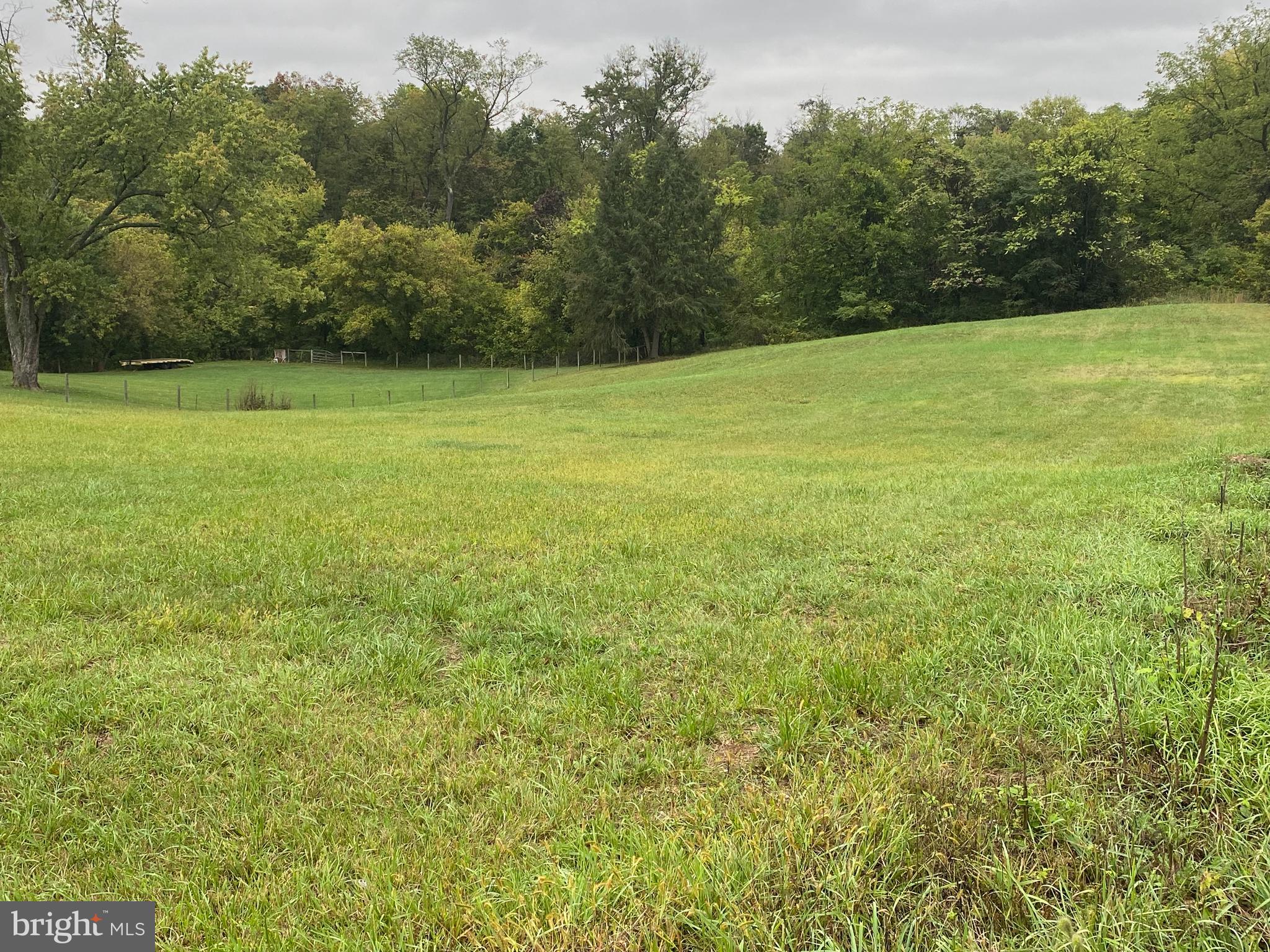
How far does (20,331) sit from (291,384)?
1575 cm

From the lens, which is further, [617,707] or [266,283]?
[266,283]

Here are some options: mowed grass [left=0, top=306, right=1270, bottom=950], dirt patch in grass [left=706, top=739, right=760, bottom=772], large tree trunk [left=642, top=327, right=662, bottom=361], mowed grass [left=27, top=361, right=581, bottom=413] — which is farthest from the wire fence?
dirt patch in grass [left=706, top=739, right=760, bottom=772]

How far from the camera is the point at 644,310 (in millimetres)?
46812

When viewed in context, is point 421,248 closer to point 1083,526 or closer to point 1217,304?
point 1217,304

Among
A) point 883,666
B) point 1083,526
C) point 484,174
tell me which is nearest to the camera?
point 883,666

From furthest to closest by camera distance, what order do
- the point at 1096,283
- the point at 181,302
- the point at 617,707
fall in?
the point at 181,302
the point at 1096,283
the point at 617,707

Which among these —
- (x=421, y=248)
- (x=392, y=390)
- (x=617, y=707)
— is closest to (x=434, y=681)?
(x=617, y=707)

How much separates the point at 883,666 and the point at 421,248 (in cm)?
5773

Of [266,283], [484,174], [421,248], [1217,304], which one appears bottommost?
[1217,304]

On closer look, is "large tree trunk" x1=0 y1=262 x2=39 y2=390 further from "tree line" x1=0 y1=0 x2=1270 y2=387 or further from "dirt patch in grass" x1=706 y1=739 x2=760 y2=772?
"dirt patch in grass" x1=706 y1=739 x2=760 y2=772

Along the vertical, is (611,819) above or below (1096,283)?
below

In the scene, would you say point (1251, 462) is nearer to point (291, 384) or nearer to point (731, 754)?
point (731, 754)

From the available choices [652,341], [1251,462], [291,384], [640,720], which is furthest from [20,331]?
[1251,462]

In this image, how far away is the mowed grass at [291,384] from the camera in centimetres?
3366
